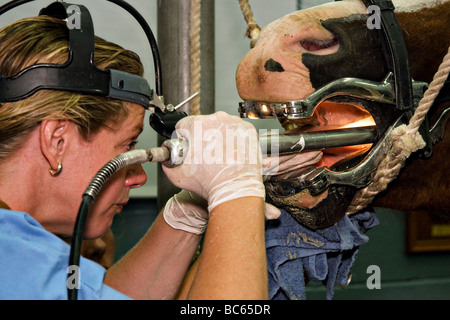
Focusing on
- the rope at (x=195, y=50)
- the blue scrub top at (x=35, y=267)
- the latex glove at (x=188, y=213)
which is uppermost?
the rope at (x=195, y=50)

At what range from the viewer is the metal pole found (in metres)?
1.25

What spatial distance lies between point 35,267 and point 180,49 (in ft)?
2.40

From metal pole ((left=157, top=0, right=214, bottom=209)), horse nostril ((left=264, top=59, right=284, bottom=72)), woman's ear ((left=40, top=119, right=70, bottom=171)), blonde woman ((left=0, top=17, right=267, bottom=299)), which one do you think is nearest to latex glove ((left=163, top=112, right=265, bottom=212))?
blonde woman ((left=0, top=17, right=267, bottom=299))

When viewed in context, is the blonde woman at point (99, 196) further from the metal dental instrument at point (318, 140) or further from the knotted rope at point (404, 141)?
the knotted rope at point (404, 141)

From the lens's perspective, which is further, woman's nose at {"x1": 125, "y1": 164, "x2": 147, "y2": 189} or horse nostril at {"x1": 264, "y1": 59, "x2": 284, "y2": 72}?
woman's nose at {"x1": 125, "y1": 164, "x2": 147, "y2": 189}

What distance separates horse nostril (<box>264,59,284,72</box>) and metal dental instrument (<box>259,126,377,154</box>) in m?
0.12

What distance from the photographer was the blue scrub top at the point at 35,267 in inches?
27.3

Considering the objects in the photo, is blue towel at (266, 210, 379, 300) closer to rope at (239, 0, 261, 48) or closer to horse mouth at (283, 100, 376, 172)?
horse mouth at (283, 100, 376, 172)

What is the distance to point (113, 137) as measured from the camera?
94 centimetres

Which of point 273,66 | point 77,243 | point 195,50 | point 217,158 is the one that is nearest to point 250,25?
point 195,50

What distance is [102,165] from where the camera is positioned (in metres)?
0.92

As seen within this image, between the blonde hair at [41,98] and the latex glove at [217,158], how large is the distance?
0.19m

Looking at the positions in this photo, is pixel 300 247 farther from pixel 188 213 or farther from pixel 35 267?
pixel 35 267

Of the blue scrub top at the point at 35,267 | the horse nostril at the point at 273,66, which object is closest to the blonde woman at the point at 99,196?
the blue scrub top at the point at 35,267
